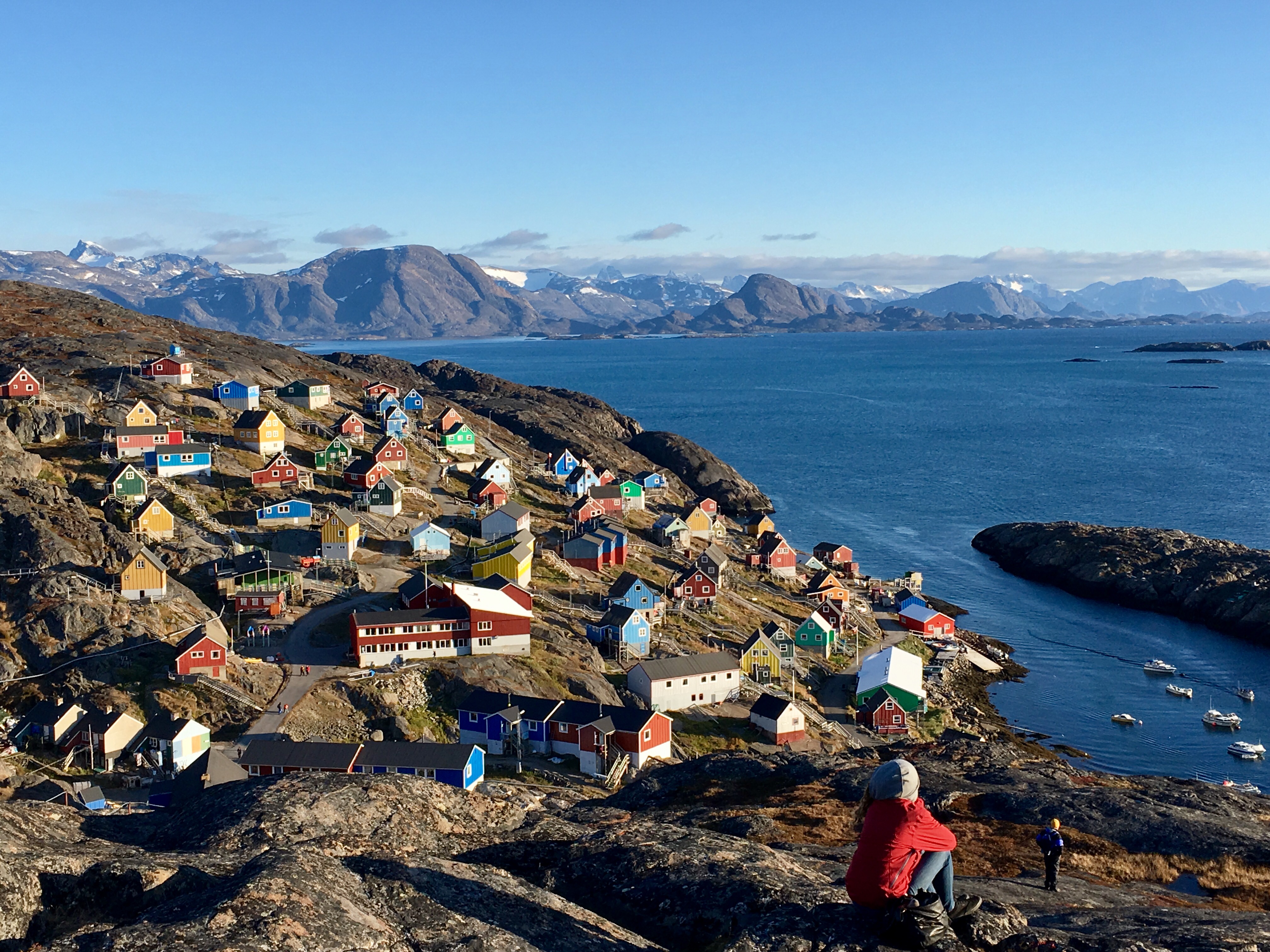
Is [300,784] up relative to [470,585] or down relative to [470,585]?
up

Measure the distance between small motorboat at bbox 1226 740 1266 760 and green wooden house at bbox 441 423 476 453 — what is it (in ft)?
228

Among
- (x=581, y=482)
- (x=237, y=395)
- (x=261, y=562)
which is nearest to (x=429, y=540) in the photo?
(x=261, y=562)

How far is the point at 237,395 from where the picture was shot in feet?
310

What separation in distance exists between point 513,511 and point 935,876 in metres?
67.6

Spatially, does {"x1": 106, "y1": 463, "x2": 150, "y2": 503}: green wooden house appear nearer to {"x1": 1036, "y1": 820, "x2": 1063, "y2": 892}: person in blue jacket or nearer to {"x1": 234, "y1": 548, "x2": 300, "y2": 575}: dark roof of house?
{"x1": 234, "y1": 548, "x2": 300, "y2": 575}: dark roof of house

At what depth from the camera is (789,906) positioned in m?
11.6

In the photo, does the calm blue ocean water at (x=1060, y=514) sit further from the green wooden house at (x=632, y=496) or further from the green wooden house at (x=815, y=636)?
the green wooden house at (x=632, y=496)

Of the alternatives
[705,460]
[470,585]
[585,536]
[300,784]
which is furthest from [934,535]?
[300,784]

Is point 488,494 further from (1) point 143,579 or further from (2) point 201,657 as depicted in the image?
(2) point 201,657

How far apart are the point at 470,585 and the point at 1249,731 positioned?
47028mm

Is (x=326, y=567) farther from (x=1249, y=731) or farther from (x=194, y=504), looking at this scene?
(x=1249, y=731)

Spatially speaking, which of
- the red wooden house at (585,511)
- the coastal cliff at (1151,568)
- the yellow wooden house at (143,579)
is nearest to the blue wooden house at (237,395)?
the red wooden house at (585,511)

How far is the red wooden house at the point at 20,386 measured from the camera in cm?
7938

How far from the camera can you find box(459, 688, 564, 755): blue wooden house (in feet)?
159
